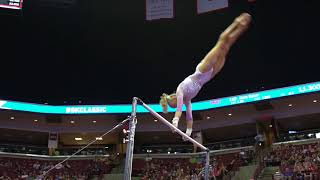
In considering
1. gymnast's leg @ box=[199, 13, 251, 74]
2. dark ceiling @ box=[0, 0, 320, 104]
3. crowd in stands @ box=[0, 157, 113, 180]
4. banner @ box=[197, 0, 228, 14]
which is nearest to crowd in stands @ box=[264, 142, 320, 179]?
dark ceiling @ box=[0, 0, 320, 104]

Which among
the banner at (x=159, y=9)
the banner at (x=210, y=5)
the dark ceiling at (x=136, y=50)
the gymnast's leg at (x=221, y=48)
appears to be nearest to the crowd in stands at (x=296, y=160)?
the dark ceiling at (x=136, y=50)

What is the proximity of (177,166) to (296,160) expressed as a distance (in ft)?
26.2

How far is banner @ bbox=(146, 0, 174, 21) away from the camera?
14.2 m

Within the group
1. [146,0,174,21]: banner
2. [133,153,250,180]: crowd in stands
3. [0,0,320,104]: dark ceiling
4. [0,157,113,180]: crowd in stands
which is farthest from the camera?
[0,157,113,180]: crowd in stands

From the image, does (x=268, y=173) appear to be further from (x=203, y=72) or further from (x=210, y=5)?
(x=203, y=72)

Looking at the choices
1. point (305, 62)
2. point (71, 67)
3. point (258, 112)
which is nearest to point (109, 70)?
point (71, 67)

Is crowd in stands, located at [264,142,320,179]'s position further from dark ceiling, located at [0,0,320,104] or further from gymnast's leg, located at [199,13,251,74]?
gymnast's leg, located at [199,13,251,74]

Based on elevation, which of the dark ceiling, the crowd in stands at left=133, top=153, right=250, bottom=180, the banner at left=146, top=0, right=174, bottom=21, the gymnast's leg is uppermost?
the dark ceiling

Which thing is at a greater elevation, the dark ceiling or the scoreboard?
the dark ceiling

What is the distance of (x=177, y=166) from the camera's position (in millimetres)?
26516

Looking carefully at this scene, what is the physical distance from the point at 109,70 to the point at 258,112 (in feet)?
33.1

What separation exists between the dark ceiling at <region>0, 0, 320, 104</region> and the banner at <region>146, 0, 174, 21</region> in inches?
262

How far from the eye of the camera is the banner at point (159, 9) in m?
14.2

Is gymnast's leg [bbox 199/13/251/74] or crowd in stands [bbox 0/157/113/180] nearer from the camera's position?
gymnast's leg [bbox 199/13/251/74]
